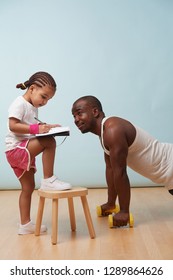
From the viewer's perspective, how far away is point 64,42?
4.03 metres

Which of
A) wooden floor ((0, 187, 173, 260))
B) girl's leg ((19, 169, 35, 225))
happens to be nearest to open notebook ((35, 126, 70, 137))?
girl's leg ((19, 169, 35, 225))

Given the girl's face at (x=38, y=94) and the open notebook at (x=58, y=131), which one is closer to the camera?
the open notebook at (x=58, y=131)

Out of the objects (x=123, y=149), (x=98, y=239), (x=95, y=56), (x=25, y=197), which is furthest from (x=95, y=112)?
(x=95, y=56)

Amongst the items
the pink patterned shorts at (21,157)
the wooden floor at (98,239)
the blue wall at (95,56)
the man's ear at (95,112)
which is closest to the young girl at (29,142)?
the pink patterned shorts at (21,157)

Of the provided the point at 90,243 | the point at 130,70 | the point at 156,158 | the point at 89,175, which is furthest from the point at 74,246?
the point at 130,70

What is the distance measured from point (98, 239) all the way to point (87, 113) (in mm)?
688

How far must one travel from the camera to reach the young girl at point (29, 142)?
2.25 m

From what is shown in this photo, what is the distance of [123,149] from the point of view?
2391mm

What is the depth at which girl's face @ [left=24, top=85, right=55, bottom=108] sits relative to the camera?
7.61ft

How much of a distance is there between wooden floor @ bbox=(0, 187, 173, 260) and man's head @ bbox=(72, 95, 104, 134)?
56 cm

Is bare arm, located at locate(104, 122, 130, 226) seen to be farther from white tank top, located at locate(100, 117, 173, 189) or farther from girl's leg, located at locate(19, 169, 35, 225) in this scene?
girl's leg, located at locate(19, 169, 35, 225)

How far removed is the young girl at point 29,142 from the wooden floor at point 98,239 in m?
0.18

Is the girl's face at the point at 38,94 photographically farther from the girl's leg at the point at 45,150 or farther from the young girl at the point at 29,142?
the girl's leg at the point at 45,150

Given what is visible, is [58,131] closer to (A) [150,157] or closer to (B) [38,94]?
(B) [38,94]
